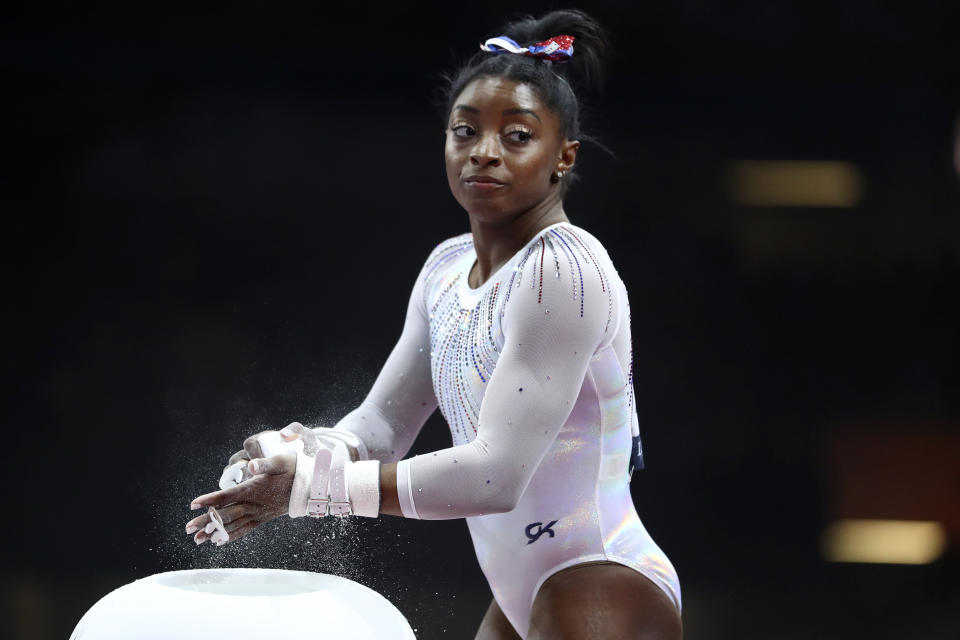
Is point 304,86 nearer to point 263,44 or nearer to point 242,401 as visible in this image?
point 263,44

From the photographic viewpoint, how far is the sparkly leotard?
134cm

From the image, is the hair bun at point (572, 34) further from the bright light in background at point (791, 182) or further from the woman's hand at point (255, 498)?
the bright light in background at point (791, 182)

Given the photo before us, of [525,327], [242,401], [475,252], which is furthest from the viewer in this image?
[242,401]

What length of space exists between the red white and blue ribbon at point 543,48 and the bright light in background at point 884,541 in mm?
1754

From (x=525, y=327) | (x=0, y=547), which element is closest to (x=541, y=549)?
(x=525, y=327)

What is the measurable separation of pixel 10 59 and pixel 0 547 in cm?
118

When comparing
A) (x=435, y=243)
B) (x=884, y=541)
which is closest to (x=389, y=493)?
(x=435, y=243)

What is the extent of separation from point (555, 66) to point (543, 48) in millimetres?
35

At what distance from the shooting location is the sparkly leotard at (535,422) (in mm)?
1338

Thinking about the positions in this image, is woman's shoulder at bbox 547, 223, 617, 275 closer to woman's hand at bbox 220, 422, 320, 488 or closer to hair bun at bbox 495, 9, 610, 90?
hair bun at bbox 495, 9, 610, 90

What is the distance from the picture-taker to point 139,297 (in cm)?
273

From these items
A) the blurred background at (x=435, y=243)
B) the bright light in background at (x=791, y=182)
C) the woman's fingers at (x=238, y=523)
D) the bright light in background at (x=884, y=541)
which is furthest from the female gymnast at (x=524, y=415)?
the bright light in background at (x=884, y=541)

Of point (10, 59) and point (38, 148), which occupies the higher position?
A: point (10, 59)

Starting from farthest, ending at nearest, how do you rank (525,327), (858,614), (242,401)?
(858,614), (242,401), (525,327)
